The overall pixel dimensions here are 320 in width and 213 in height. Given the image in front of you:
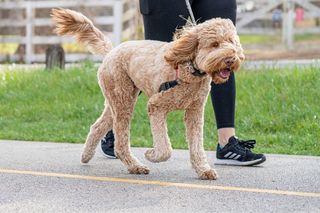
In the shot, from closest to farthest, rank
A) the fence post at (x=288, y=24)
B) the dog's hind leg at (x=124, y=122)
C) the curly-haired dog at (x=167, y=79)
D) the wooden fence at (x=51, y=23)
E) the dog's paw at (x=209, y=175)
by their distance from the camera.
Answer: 1. the curly-haired dog at (x=167, y=79)
2. the dog's paw at (x=209, y=175)
3. the dog's hind leg at (x=124, y=122)
4. the wooden fence at (x=51, y=23)
5. the fence post at (x=288, y=24)

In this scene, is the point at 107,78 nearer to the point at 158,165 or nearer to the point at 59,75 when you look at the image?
the point at 158,165

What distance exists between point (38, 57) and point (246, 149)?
14399mm

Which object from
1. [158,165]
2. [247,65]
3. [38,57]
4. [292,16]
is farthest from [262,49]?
[158,165]

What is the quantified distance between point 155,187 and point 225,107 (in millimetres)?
1242

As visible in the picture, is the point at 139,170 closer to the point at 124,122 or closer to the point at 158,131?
the point at 124,122

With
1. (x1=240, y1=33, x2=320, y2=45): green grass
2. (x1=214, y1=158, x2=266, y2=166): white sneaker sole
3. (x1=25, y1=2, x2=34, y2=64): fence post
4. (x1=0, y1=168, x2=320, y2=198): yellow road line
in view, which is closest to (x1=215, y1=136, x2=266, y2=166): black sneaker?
(x1=214, y1=158, x2=266, y2=166): white sneaker sole

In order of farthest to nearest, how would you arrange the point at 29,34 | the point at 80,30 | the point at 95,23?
1. the point at 29,34
2. the point at 95,23
3. the point at 80,30

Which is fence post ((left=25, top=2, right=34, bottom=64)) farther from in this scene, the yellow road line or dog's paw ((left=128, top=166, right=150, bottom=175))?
dog's paw ((left=128, top=166, right=150, bottom=175))

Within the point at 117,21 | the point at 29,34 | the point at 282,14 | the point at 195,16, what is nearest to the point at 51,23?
the point at 29,34

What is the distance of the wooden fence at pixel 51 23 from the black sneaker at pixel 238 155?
12692 millimetres

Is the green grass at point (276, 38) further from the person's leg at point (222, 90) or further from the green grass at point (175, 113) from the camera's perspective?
the person's leg at point (222, 90)

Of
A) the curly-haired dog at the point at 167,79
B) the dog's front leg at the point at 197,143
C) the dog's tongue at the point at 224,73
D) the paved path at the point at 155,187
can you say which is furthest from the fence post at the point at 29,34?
the dog's tongue at the point at 224,73

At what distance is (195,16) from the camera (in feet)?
22.0

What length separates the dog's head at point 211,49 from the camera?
5.52m
